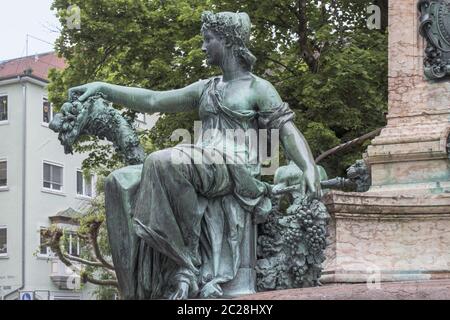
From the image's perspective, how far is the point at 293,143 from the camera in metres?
→ 6.95

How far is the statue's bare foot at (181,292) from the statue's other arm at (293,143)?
950mm

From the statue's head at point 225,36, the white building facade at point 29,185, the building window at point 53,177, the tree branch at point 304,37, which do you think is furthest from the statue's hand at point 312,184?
the building window at point 53,177

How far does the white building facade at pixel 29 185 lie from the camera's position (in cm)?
4350

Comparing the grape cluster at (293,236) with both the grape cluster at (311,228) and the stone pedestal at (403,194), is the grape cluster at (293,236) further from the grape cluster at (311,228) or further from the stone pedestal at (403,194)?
the stone pedestal at (403,194)

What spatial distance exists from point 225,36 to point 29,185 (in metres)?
38.9

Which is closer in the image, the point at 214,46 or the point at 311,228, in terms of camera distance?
the point at 311,228

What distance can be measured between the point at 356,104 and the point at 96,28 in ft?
18.1

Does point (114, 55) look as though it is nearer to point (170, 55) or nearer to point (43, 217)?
point (170, 55)

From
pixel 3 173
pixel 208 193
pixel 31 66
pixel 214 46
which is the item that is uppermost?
pixel 31 66

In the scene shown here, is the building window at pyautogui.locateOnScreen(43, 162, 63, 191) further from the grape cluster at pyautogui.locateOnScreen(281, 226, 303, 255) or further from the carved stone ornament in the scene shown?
the grape cluster at pyautogui.locateOnScreen(281, 226, 303, 255)

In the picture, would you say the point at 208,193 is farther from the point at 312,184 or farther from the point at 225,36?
the point at 225,36

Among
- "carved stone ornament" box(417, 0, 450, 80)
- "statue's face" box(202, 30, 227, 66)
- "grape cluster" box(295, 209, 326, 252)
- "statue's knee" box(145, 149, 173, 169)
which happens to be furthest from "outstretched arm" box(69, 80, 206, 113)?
"carved stone ornament" box(417, 0, 450, 80)

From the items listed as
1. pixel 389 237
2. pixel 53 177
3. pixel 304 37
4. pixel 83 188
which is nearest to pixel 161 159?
pixel 389 237

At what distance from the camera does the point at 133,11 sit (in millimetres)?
22031
